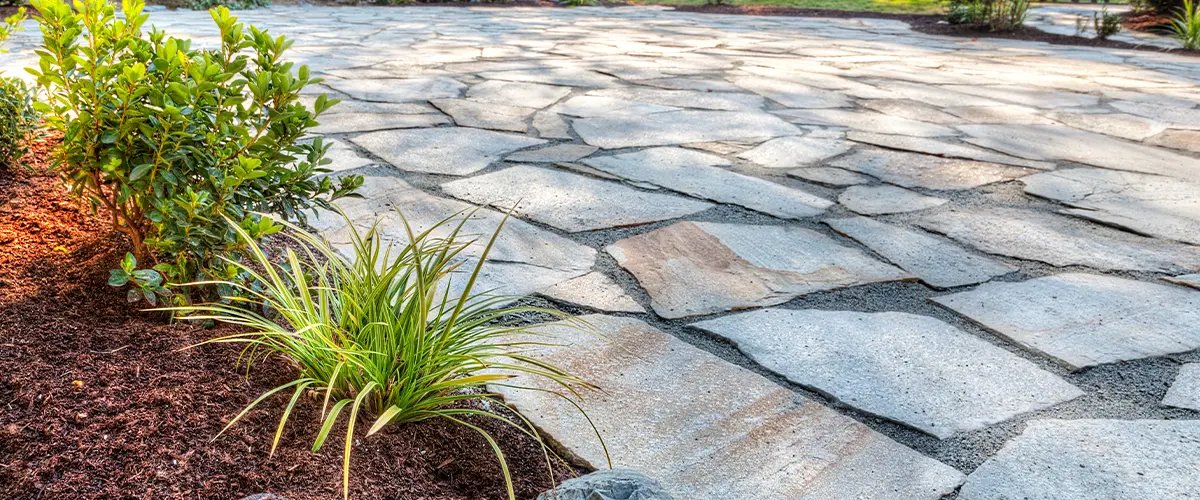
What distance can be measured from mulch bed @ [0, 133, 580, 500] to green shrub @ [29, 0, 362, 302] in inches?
6.5

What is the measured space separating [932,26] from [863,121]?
708cm

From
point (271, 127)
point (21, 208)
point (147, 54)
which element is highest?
point (147, 54)

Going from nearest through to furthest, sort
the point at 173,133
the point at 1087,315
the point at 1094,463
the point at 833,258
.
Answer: the point at 1094,463
the point at 173,133
the point at 1087,315
the point at 833,258

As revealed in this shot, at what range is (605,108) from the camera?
4324mm

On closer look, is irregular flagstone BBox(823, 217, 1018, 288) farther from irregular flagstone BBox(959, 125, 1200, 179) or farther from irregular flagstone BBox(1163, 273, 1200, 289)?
irregular flagstone BBox(959, 125, 1200, 179)

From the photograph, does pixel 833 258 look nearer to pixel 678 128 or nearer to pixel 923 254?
pixel 923 254

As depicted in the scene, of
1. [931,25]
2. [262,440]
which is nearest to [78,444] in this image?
[262,440]

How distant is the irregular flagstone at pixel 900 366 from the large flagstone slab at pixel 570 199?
0.73m

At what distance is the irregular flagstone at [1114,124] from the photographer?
413 cm

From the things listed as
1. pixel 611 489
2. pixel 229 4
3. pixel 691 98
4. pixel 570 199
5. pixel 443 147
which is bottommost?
pixel 611 489

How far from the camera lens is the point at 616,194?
114 inches

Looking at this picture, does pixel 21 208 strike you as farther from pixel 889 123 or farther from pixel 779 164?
pixel 889 123

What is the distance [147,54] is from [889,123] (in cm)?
340

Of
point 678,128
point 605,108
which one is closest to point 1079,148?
point 678,128
